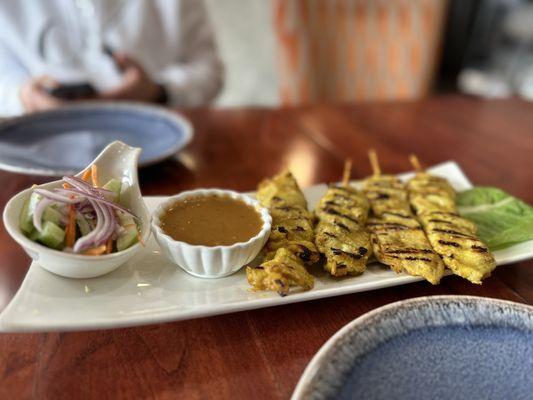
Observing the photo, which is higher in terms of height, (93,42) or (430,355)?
(93,42)

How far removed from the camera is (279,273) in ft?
4.08

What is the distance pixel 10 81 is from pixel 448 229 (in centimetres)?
278

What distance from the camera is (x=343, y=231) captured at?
1505 mm

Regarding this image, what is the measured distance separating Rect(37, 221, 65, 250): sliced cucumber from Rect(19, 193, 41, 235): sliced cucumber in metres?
0.04

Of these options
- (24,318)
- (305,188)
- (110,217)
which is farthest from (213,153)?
(24,318)

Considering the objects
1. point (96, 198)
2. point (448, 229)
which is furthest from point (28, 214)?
point (448, 229)

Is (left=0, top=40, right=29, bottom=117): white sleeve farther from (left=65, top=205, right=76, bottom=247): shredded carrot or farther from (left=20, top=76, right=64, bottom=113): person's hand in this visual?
Result: (left=65, top=205, right=76, bottom=247): shredded carrot

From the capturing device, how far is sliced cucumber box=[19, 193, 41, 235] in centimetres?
120

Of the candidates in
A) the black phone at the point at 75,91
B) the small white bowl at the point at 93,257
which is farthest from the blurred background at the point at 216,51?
the small white bowl at the point at 93,257

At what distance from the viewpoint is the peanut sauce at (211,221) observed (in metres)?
1.35

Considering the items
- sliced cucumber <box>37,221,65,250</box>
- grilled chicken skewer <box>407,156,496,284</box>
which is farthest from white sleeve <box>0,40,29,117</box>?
grilled chicken skewer <box>407,156,496,284</box>

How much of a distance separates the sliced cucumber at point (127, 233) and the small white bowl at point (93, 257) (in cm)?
2

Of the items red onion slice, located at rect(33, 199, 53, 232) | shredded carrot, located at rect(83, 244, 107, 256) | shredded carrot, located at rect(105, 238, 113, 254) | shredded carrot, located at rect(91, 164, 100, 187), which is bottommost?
shredded carrot, located at rect(105, 238, 113, 254)

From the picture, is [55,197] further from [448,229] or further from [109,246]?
[448,229]
